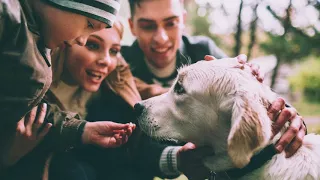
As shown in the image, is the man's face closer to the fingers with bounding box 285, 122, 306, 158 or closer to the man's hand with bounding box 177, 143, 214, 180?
the man's hand with bounding box 177, 143, 214, 180

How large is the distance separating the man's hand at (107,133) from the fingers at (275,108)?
70 centimetres

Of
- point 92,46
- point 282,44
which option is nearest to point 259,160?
point 92,46

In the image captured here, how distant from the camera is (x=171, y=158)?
231 cm

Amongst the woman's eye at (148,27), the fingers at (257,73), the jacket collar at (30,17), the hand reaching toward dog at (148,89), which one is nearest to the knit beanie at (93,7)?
the jacket collar at (30,17)

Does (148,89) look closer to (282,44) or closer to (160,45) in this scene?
(160,45)

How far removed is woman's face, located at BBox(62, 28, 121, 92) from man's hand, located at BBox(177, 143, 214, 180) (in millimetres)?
703

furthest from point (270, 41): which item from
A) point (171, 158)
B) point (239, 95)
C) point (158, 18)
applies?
point (239, 95)

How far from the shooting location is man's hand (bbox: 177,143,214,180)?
1899 mm

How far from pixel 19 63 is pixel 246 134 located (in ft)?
3.22

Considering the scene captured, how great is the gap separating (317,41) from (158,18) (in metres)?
3.83

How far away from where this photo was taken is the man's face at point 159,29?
2768 mm

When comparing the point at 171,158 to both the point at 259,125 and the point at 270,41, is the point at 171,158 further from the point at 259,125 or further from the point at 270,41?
the point at 270,41

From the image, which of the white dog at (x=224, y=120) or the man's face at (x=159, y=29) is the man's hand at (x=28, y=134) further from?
the man's face at (x=159, y=29)

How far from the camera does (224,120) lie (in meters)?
1.70
